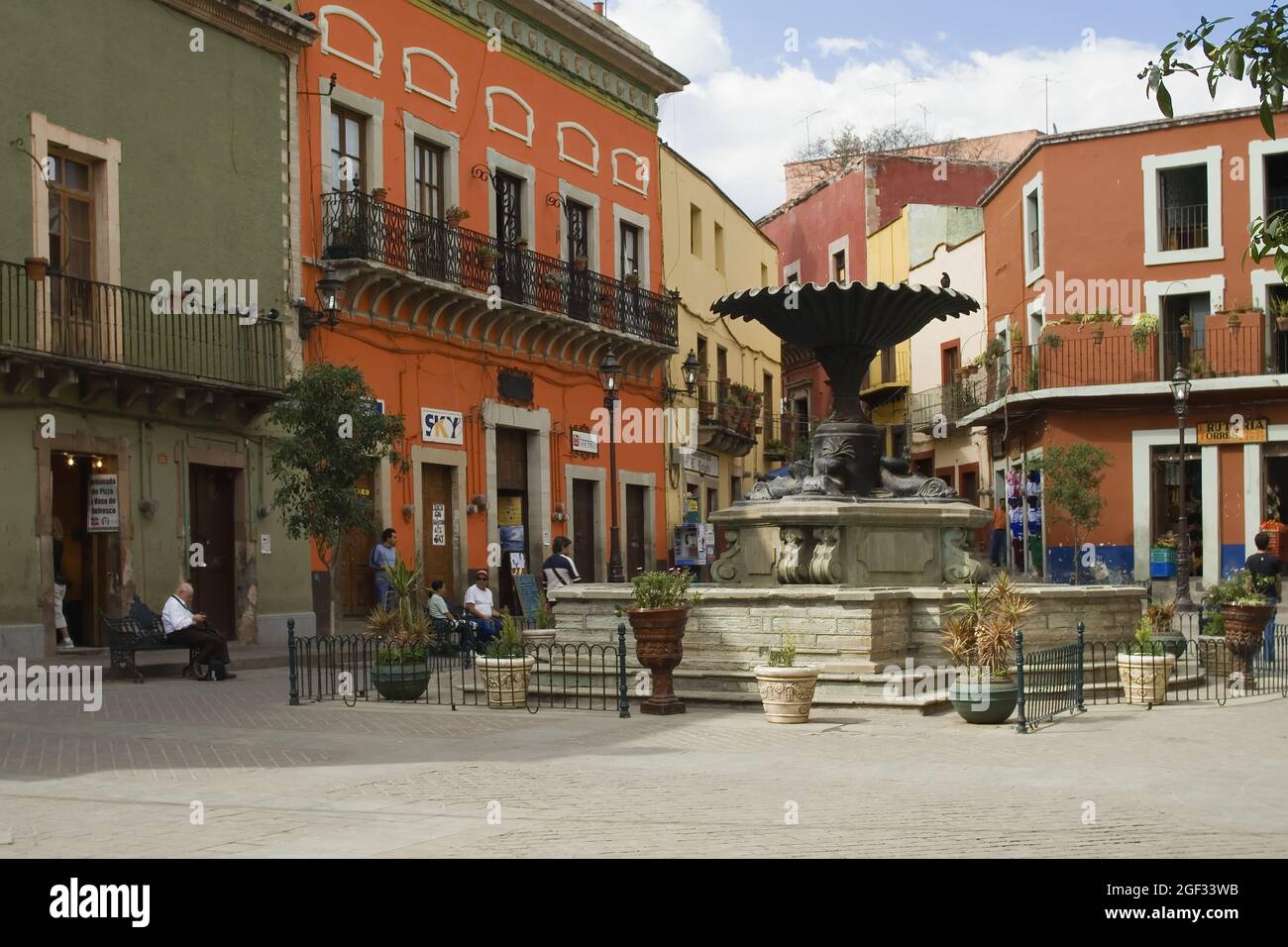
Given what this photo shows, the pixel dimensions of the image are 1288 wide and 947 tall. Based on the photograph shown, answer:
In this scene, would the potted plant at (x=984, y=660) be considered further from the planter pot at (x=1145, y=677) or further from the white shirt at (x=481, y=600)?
the white shirt at (x=481, y=600)

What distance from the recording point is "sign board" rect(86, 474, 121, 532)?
19438 mm

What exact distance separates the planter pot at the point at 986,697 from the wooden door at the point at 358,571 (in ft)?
41.3

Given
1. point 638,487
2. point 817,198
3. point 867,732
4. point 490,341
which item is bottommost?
point 867,732

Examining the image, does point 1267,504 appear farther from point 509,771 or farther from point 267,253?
point 509,771

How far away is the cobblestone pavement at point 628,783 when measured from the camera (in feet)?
25.4

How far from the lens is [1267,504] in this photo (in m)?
32.1

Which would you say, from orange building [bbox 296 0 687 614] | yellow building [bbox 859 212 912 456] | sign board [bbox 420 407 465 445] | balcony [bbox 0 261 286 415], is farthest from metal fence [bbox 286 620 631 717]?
yellow building [bbox 859 212 912 456]

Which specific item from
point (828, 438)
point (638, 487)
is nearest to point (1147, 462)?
point (638, 487)

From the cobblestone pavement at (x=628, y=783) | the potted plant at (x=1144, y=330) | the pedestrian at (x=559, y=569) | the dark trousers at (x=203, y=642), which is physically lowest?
the cobblestone pavement at (x=628, y=783)

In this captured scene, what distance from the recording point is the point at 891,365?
46.5 metres

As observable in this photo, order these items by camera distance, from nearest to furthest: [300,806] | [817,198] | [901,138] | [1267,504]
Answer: [300,806] → [1267,504] → [817,198] → [901,138]

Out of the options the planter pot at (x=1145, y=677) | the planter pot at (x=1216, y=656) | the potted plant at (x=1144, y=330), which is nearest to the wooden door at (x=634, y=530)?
the potted plant at (x=1144, y=330)

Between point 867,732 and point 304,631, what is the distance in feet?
38.9
